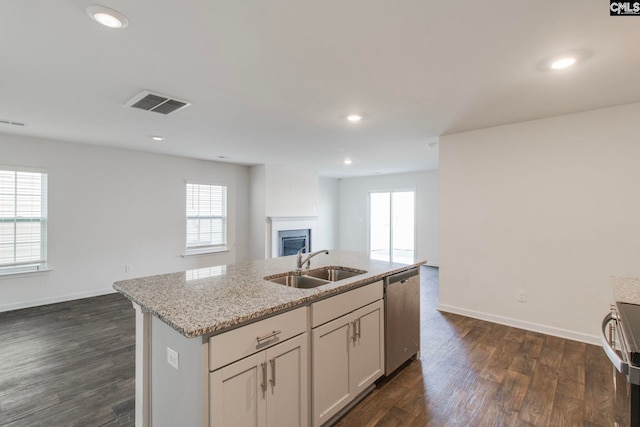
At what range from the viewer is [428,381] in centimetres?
244

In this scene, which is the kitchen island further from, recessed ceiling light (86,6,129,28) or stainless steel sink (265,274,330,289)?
recessed ceiling light (86,6,129,28)

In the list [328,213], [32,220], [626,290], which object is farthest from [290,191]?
[626,290]

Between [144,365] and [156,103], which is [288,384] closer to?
[144,365]

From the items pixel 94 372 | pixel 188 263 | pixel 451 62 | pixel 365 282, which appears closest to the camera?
pixel 451 62

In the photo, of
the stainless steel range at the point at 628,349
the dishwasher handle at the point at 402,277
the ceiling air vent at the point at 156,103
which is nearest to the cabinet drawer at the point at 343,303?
the dishwasher handle at the point at 402,277

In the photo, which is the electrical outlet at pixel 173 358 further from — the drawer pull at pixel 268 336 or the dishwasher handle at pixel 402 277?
the dishwasher handle at pixel 402 277

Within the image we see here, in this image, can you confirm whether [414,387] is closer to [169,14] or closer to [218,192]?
[169,14]

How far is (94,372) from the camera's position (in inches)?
102

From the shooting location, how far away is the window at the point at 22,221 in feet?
13.6

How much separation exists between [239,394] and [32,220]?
484cm

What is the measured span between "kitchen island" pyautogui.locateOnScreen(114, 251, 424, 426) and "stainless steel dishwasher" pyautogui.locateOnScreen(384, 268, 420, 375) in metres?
0.19

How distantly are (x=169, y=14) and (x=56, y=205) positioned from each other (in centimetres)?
440

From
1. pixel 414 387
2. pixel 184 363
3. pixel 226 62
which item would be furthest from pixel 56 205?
pixel 414 387

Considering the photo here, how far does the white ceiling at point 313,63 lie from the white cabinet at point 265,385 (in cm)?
164
